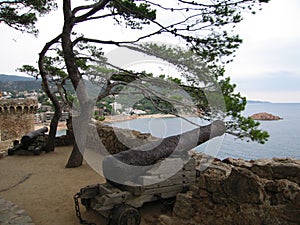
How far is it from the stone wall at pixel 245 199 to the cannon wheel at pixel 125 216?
316 mm

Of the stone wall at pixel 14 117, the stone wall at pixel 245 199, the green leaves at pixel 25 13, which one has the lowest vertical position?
the stone wall at pixel 14 117

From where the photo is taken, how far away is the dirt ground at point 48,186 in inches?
153

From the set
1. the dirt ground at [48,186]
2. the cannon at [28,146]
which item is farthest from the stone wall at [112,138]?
the cannon at [28,146]

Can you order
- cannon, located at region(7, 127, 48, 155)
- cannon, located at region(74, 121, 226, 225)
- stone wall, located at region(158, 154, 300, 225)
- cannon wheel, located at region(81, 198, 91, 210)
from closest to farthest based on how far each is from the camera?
stone wall, located at region(158, 154, 300, 225) → cannon, located at region(74, 121, 226, 225) → cannon wheel, located at region(81, 198, 91, 210) → cannon, located at region(7, 127, 48, 155)

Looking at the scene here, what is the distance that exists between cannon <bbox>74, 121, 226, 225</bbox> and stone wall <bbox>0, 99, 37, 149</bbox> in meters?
17.9

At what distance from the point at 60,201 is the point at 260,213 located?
3095mm

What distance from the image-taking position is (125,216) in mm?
3305

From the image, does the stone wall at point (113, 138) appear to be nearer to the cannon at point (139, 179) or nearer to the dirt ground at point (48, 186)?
the dirt ground at point (48, 186)

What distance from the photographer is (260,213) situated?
8.72 feet

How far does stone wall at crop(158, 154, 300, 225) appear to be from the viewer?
8.50 feet

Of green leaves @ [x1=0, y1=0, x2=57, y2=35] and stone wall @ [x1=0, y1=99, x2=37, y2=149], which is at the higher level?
green leaves @ [x1=0, y1=0, x2=57, y2=35]

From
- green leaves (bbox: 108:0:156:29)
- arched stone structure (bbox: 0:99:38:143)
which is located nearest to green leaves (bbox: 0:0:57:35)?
green leaves (bbox: 108:0:156:29)

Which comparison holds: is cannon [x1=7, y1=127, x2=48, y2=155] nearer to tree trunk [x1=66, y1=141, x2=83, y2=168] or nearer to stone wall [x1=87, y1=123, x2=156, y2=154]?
stone wall [x1=87, y1=123, x2=156, y2=154]

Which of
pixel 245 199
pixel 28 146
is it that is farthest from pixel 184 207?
pixel 28 146
